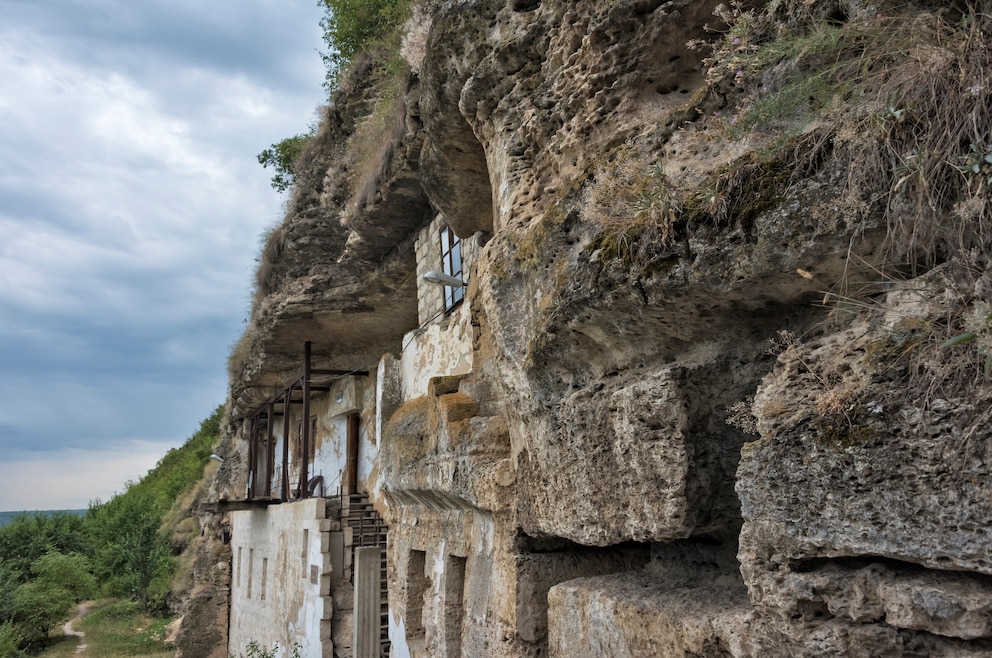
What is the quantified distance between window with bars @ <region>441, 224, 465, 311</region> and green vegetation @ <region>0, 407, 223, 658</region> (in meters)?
17.2

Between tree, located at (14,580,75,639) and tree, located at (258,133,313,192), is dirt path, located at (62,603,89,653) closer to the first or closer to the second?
tree, located at (14,580,75,639)

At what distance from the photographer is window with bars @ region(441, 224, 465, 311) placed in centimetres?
779

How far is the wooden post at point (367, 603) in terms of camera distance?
9.41m

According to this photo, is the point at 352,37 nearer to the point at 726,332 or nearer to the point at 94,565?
the point at 726,332

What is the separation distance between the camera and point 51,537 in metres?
32.6

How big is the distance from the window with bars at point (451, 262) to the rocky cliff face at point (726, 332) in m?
2.42

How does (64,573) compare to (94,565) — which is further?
(94,565)

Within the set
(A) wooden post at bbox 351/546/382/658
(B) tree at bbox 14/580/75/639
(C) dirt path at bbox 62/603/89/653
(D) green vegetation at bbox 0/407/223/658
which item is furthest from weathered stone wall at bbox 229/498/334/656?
(B) tree at bbox 14/580/75/639

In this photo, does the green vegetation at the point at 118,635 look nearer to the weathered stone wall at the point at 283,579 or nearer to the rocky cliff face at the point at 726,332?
the weathered stone wall at the point at 283,579

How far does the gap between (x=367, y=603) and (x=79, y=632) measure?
843 inches

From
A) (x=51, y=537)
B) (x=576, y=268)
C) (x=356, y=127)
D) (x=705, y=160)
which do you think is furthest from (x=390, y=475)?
(x=51, y=537)

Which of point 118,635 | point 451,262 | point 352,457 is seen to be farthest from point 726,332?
point 118,635

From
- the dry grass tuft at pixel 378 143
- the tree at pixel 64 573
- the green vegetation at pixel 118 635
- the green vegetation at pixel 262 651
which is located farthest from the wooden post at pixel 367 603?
the tree at pixel 64 573

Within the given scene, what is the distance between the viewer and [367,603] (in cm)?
961
